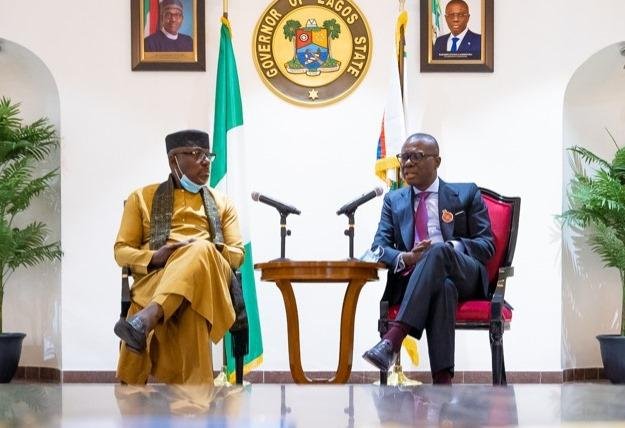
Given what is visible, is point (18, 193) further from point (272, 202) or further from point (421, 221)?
point (421, 221)

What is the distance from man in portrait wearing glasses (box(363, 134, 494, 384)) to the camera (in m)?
4.09

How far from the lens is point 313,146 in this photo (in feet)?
20.1

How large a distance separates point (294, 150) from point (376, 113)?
59 cm

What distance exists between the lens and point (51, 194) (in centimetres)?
627

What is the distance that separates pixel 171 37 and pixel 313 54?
940mm

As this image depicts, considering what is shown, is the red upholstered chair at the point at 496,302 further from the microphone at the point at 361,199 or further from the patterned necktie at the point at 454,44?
the patterned necktie at the point at 454,44

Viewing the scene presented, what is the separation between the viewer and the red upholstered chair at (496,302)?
4.26m

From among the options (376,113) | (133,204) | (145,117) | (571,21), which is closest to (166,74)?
(145,117)

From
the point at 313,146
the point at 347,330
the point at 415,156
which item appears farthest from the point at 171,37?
the point at 347,330

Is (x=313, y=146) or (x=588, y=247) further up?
(x=313, y=146)

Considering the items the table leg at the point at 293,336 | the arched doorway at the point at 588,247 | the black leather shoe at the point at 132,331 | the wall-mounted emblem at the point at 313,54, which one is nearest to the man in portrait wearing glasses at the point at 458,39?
the wall-mounted emblem at the point at 313,54

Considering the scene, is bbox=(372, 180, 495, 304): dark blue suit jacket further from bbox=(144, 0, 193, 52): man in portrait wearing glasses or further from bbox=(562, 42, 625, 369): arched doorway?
bbox=(144, 0, 193, 52): man in portrait wearing glasses

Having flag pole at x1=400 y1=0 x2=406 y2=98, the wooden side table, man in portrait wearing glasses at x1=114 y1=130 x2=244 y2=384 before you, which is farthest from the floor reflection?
flag pole at x1=400 y1=0 x2=406 y2=98

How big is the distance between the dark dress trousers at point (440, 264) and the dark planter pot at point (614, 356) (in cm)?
187
